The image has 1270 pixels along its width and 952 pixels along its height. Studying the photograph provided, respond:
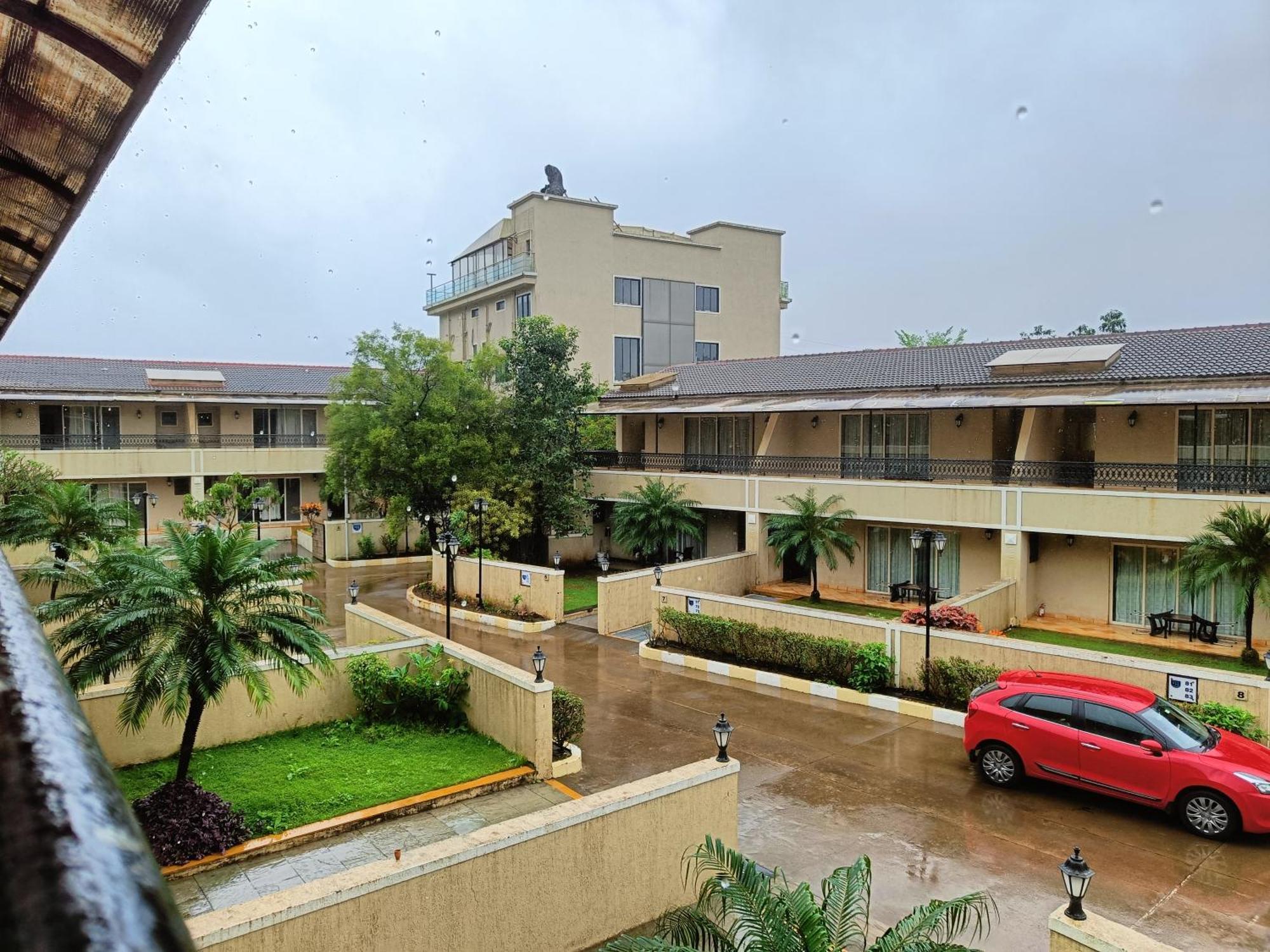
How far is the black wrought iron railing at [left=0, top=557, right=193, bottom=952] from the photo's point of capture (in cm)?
38

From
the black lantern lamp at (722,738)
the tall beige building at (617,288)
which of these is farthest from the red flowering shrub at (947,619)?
the tall beige building at (617,288)

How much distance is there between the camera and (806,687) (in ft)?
56.5

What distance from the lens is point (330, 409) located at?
30.9 meters

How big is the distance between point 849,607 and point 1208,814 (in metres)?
13.1

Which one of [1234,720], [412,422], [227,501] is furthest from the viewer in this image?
[227,501]

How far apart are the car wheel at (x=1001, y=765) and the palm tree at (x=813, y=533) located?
10.9 meters

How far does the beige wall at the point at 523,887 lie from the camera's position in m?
6.76

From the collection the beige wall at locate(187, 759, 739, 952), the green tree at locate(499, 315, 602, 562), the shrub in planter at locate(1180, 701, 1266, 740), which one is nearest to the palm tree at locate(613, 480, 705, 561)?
the green tree at locate(499, 315, 602, 562)

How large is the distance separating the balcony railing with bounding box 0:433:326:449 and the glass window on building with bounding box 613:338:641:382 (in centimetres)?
1568

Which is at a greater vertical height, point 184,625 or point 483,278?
point 483,278

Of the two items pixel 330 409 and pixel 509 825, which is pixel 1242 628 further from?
pixel 330 409

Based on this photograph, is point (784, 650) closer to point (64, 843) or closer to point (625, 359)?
point (64, 843)

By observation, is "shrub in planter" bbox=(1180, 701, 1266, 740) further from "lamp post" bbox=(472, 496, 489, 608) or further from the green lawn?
"lamp post" bbox=(472, 496, 489, 608)

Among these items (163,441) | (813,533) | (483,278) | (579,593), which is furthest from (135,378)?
(813,533)
